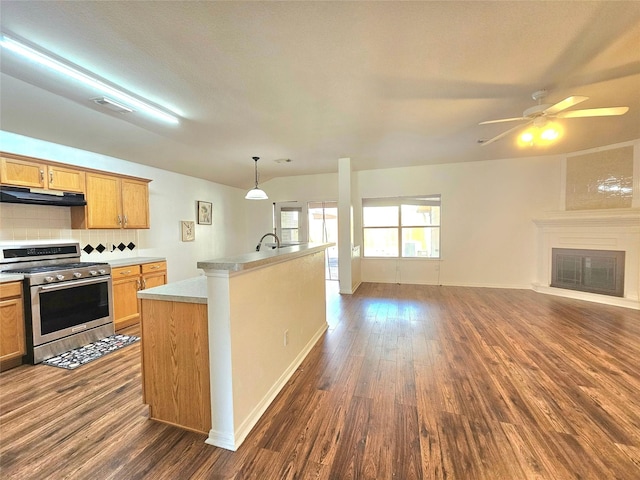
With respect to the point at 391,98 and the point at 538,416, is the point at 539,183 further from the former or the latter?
the point at 538,416

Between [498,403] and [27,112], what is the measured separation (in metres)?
5.11

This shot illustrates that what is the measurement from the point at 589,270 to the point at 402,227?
337 centimetres

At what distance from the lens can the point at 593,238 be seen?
484 cm

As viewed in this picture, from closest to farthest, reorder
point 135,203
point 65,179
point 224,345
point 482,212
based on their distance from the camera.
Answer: point 224,345, point 65,179, point 135,203, point 482,212

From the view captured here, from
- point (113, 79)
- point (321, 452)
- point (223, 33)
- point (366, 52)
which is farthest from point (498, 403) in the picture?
point (113, 79)

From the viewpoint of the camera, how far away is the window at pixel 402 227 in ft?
20.9

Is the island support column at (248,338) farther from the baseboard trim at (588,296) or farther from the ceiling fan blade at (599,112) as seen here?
the baseboard trim at (588,296)

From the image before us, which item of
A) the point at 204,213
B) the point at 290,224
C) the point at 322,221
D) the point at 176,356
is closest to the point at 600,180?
the point at 322,221

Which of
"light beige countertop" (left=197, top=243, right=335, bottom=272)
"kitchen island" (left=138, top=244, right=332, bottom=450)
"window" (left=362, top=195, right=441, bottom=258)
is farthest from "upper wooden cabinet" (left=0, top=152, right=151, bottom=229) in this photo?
"window" (left=362, top=195, right=441, bottom=258)

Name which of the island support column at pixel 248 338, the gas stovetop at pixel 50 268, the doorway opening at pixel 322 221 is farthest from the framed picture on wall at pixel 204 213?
the island support column at pixel 248 338

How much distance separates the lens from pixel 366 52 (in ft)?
7.00

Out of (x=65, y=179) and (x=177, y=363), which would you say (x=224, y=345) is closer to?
(x=177, y=363)

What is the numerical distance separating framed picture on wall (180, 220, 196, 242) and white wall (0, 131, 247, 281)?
100 mm

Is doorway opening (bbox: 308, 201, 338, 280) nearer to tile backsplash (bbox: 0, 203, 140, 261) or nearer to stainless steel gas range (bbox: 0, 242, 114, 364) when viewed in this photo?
tile backsplash (bbox: 0, 203, 140, 261)
